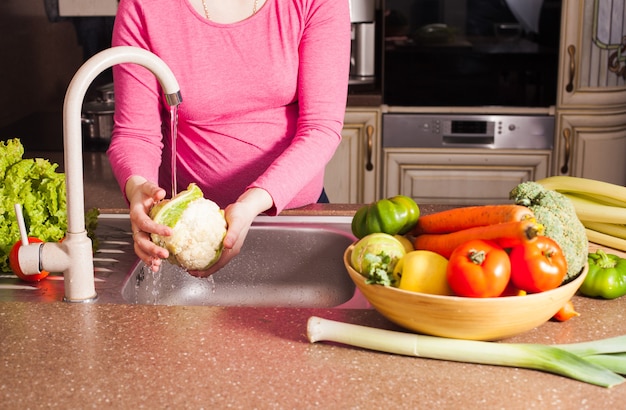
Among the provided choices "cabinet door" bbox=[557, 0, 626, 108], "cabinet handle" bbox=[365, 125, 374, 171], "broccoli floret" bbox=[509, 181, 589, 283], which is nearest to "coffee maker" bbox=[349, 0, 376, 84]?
"cabinet handle" bbox=[365, 125, 374, 171]

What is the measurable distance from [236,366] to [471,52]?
7.41 ft

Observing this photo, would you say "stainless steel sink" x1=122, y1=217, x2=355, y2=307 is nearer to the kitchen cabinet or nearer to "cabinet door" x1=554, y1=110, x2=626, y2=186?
the kitchen cabinet

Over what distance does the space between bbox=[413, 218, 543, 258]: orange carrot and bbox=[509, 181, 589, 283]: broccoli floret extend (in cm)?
4

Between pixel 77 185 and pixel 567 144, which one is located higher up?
pixel 77 185

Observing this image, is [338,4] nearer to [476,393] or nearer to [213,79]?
[213,79]

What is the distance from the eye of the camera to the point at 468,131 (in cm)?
307

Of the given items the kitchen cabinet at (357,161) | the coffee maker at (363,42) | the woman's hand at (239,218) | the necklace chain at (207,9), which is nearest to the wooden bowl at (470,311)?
the woman's hand at (239,218)

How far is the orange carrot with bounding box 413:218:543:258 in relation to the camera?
1.00 meters

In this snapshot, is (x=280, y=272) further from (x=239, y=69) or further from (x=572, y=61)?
(x=572, y=61)

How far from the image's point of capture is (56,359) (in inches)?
40.9

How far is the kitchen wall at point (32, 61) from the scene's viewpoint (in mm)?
2910

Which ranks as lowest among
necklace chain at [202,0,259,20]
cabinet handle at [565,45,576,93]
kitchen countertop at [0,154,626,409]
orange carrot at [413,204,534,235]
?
kitchen countertop at [0,154,626,409]

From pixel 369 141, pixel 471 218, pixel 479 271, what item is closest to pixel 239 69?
pixel 471 218

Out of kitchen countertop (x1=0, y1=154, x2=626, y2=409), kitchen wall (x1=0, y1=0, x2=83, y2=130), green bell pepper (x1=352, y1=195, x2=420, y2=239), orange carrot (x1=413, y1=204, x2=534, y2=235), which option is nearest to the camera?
kitchen countertop (x1=0, y1=154, x2=626, y2=409)
